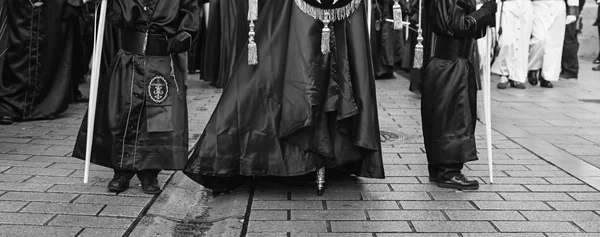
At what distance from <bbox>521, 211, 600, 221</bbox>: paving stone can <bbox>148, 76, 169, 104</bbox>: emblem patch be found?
2.42 meters

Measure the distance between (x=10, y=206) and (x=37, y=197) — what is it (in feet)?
0.85

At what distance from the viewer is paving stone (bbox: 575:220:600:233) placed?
4613mm

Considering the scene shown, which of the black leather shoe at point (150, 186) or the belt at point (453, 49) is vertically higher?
the belt at point (453, 49)

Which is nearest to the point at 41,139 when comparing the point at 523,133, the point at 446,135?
the point at 446,135

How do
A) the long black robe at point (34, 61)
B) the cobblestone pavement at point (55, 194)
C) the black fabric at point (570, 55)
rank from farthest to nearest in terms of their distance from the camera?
the black fabric at point (570, 55), the long black robe at point (34, 61), the cobblestone pavement at point (55, 194)

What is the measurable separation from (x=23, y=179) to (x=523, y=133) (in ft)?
15.8

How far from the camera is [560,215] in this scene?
4914 millimetres

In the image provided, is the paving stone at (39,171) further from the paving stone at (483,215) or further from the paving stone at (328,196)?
the paving stone at (483,215)

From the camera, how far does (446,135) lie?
5.60 meters

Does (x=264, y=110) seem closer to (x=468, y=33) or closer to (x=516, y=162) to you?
(x=468, y=33)

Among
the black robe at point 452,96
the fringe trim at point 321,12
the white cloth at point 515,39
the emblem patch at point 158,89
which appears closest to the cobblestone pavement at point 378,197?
the black robe at point 452,96

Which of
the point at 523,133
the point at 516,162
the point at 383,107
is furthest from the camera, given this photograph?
the point at 383,107

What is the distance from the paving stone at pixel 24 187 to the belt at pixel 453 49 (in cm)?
287

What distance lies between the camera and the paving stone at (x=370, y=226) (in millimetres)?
4574
